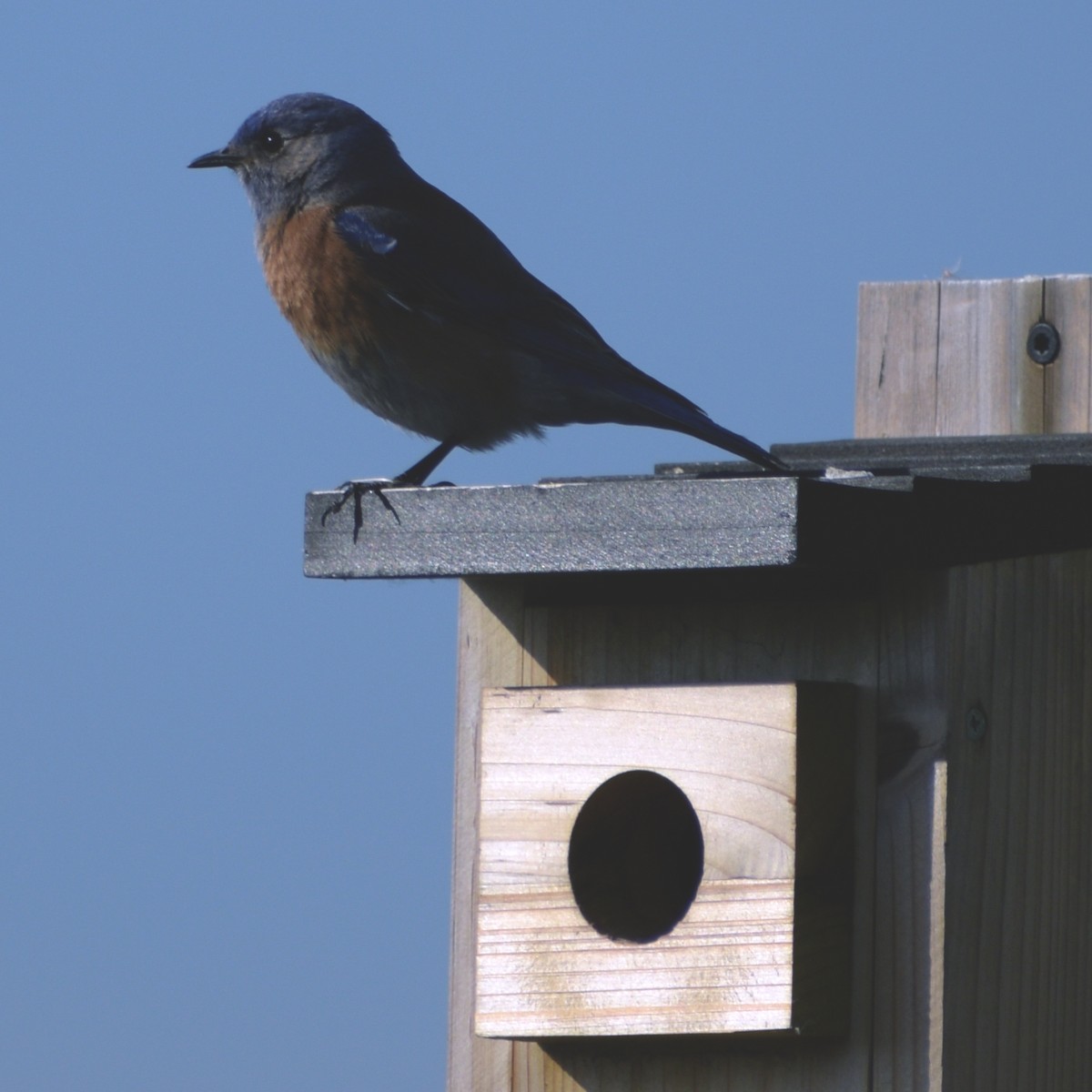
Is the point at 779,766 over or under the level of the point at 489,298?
under

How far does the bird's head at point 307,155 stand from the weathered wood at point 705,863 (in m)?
1.91

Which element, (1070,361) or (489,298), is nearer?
(1070,361)

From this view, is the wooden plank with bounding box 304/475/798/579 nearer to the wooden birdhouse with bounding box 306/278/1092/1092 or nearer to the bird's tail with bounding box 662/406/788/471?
the wooden birdhouse with bounding box 306/278/1092/1092

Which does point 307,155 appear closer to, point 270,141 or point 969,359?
point 270,141

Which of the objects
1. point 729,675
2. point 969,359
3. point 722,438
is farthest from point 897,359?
point 729,675

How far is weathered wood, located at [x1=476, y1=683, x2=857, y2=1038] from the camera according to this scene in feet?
8.23

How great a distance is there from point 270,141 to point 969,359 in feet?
5.92

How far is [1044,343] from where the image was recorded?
3.85m

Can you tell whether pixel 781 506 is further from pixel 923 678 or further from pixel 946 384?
pixel 946 384

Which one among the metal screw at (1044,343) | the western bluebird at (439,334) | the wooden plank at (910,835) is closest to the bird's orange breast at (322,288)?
the western bluebird at (439,334)

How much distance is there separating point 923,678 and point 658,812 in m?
0.66

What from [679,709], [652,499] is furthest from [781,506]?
[679,709]

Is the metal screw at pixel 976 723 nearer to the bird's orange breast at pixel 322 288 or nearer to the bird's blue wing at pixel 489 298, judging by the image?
the bird's blue wing at pixel 489 298

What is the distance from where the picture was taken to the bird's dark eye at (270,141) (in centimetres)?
454
